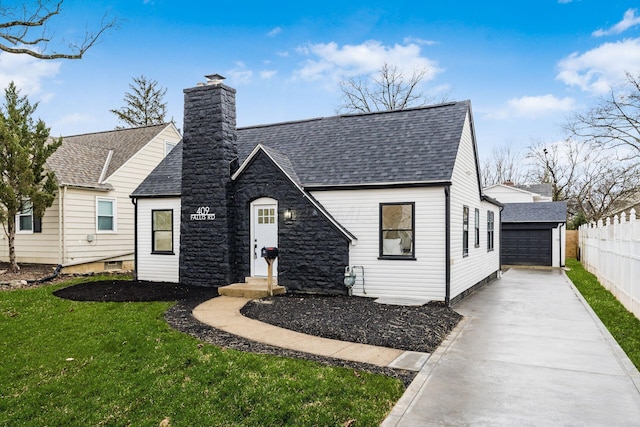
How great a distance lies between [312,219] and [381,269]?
209 cm

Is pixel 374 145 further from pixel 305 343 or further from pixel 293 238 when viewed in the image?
pixel 305 343

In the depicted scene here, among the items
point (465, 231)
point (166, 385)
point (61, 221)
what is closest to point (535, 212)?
point (465, 231)

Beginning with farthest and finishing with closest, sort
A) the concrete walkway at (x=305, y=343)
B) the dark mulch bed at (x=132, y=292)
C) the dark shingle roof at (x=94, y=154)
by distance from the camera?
the dark shingle roof at (x=94, y=154)
the dark mulch bed at (x=132, y=292)
the concrete walkway at (x=305, y=343)

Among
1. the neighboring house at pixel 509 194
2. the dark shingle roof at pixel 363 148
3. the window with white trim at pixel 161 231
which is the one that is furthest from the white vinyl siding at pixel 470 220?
the neighboring house at pixel 509 194

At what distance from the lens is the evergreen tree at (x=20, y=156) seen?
13.4m

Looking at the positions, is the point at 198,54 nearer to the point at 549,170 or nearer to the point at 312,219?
the point at 312,219

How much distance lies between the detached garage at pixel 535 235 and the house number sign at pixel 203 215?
53.9 ft

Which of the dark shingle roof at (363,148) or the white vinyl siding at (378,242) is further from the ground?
the dark shingle roof at (363,148)

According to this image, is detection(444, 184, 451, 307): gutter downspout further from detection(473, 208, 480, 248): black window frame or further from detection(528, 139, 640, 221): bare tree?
detection(528, 139, 640, 221): bare tree

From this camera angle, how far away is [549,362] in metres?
6.18

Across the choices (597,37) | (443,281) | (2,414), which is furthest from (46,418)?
(597,37)

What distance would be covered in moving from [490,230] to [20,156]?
51.6 ft

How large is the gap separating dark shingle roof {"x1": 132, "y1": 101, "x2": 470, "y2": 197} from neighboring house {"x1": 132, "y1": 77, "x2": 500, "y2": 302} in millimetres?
36

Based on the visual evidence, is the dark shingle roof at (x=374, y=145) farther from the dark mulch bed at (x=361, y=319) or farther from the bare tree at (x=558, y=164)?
the bare tree at (x=558, y=164)
